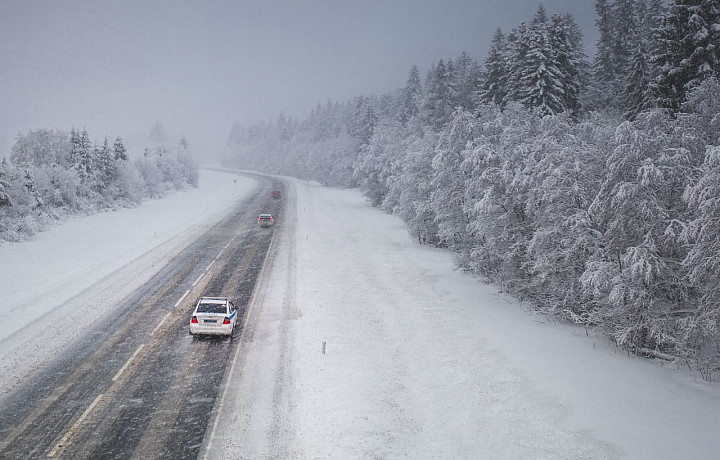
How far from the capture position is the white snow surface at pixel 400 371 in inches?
362

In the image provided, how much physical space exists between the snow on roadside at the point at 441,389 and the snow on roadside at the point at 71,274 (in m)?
6.56

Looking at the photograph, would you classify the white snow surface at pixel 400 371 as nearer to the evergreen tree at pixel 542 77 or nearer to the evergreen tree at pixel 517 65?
the evergreen tree at pixel 542 77

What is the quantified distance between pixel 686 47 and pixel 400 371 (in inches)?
928

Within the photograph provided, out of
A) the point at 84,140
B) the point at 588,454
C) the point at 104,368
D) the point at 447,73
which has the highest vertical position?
the point at 447,73

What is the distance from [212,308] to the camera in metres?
15.0

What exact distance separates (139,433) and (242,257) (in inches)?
706

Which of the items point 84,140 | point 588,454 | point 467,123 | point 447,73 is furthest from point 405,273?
point 84,140

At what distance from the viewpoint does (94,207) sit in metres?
43.3

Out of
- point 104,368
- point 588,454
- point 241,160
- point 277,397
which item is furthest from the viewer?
point 241,160

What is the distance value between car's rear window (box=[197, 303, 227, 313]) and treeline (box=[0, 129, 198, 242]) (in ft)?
75.6

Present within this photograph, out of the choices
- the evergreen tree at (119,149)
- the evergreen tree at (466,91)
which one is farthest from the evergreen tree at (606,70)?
the evergreen tree at (119,149)

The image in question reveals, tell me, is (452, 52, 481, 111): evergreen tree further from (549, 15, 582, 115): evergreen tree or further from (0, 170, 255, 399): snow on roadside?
(0, 170, 255, 399): snow on roadside

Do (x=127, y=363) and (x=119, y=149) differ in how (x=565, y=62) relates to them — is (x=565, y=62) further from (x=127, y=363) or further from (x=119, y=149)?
(x=119, y=149)

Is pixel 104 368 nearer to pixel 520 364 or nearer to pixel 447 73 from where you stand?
pixel 520 364
